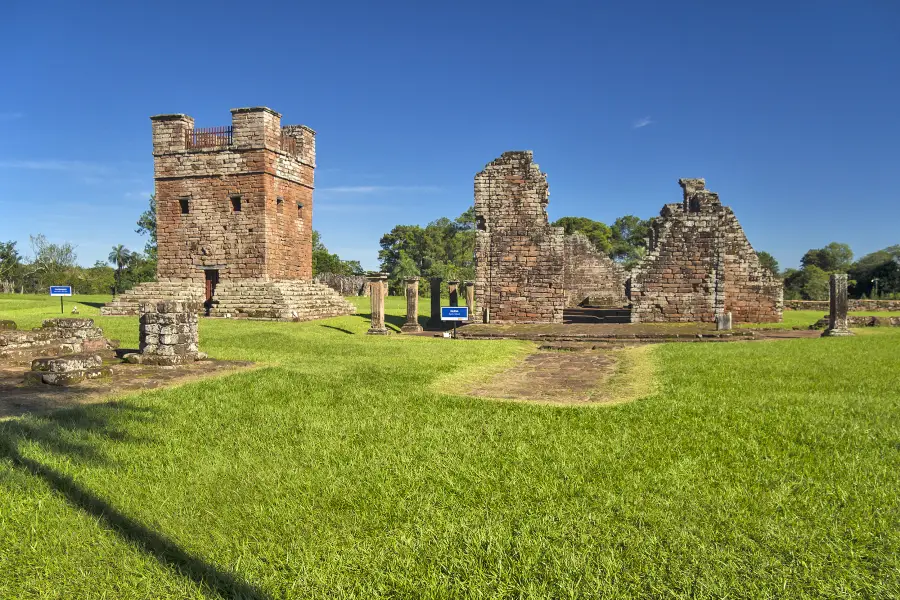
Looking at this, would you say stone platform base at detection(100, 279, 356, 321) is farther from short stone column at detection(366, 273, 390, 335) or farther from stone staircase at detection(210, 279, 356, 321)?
short stone column at detection(366, 273, 390, 335)

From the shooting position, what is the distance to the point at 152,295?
21859 mm

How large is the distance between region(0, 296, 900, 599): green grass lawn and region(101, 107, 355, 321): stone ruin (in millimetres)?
16354

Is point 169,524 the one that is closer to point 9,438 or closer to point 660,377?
point 9,438

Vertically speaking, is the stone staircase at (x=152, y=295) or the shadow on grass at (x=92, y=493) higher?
the stone staircase at (x=152, y=295)

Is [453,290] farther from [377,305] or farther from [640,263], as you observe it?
[640,263]

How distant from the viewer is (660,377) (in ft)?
25.0

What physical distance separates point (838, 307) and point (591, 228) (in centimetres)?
4767

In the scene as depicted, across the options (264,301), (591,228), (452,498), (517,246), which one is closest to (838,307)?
(517,246)

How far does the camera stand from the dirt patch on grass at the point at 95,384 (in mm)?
5766

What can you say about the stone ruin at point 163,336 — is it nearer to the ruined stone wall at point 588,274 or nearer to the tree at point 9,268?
the ruined stone wall at point 588,274

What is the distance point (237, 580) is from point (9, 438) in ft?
10.4

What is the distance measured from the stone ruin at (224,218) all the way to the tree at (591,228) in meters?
41.3

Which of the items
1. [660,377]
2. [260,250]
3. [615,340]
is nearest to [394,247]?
[260,250]

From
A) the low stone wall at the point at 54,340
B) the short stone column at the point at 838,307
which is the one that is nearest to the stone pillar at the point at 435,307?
the low stone wall at the point at 54,340
